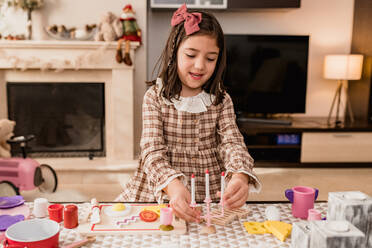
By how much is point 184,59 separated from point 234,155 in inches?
13.7

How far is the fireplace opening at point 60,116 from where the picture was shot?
339 cm

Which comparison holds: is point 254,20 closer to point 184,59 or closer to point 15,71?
point 15,71

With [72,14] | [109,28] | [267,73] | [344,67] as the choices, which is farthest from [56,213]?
[344,67]

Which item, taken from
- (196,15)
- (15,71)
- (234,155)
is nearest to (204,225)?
(234,155)

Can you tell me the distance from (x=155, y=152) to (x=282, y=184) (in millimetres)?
2078

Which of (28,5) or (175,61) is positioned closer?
(175,61)

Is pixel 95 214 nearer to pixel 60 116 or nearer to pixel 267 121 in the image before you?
pixel 60 116

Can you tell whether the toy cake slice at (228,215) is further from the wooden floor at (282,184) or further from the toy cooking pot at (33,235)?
the wooden floor at (282,184)

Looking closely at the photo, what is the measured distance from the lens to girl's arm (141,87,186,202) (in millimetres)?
1087

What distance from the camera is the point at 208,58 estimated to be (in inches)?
46.9

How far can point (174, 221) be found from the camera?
0.96 meters

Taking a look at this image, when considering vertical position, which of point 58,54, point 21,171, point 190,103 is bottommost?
point 21,171

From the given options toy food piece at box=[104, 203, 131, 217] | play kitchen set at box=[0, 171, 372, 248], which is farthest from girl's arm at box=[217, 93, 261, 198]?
toy food piece at box=[104, 203, 131, 217]

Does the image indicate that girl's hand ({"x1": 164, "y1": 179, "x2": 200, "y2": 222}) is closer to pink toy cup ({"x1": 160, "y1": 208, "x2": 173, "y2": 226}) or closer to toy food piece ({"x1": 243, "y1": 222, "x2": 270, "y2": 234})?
pink toy cup ({"x1": 160, "y1": 208, "x2": 173, "y2": 226})
